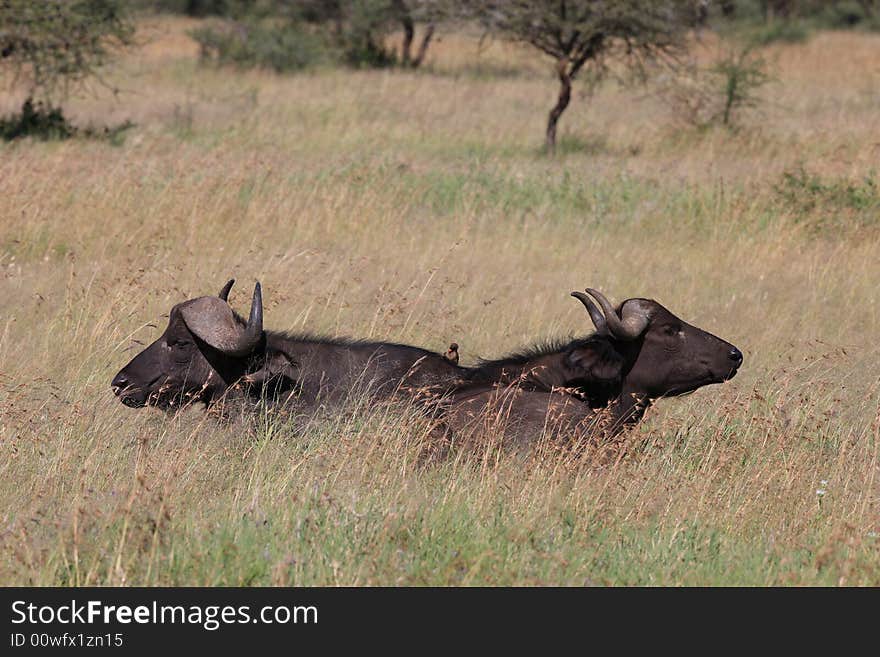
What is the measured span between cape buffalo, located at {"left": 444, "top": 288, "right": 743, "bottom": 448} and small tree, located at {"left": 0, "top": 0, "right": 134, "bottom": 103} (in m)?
14.5

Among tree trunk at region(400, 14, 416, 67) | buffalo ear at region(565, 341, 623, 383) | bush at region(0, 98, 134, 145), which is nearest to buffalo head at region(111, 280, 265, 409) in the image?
buffalo ear at region(565, 341, 623, 383)

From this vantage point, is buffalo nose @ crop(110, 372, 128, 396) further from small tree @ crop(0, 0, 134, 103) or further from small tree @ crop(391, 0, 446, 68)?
small tree @ crop(391, 0, 446, 68)

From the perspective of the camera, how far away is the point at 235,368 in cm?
729

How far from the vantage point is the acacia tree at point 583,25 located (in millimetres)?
19844

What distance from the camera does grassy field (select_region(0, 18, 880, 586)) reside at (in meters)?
5.24

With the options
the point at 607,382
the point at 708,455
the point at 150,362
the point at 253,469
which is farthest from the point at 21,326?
the point at 708,455

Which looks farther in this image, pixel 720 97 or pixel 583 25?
pixel 720 97

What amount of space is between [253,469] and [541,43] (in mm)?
A: 16469

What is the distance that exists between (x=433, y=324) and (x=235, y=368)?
107 inches

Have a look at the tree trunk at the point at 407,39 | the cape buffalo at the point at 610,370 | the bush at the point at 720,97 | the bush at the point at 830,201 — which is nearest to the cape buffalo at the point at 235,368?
the cape buffalo at the point at 610,370

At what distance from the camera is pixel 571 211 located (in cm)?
1445

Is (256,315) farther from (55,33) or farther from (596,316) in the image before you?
(55,33)

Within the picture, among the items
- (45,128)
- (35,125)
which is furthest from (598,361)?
(35,125)

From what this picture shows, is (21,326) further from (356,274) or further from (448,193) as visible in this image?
(448,193)
